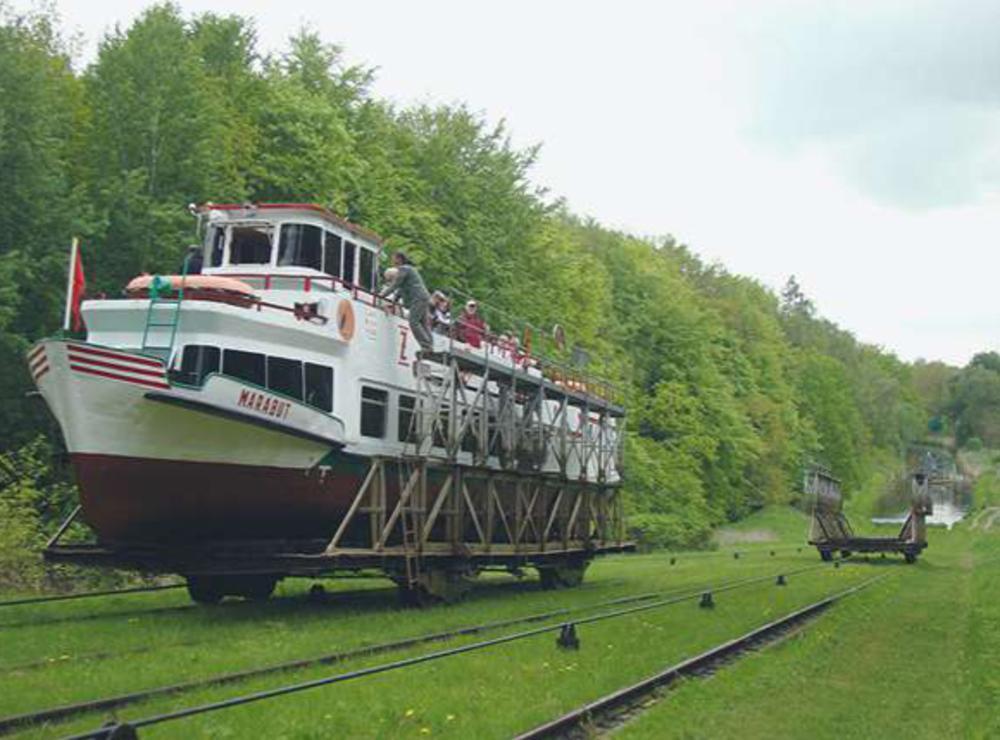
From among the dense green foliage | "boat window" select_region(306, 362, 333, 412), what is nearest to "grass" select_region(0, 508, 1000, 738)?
"boat window" select_region(306, 362, 333, 412)

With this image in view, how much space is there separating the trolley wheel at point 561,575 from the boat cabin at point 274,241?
9.24m

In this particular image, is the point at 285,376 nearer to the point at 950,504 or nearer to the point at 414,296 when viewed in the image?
the point at 414,296

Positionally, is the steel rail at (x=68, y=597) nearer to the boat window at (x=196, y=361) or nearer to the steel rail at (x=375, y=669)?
the boat window at (x=196, y=361)

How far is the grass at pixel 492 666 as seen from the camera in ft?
31.0

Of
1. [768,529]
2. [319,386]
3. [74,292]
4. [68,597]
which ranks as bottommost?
[68,597]

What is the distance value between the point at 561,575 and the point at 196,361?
12169 mm

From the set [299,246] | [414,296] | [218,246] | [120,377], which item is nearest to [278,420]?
[120,377]

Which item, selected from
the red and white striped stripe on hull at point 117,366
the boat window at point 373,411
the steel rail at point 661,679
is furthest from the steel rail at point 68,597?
the steel rail at point 661,679

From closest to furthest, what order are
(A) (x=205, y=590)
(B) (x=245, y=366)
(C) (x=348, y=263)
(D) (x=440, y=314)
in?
(B) (x=245, y=366), (A) (x=205, y=590), (C) (x=348, y=263), (D) (x=440, y=314)

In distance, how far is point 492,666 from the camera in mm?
12000

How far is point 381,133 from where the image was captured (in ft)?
143

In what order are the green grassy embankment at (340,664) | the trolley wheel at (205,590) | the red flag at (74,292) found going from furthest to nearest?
1. the trolley wheel at (205,590)
2. the red flag at (74,292)
3. the green grassy embankment at (340,664)

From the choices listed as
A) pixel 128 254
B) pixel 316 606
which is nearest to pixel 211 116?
pixel 128 254

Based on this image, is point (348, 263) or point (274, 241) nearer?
point (274, 241)
